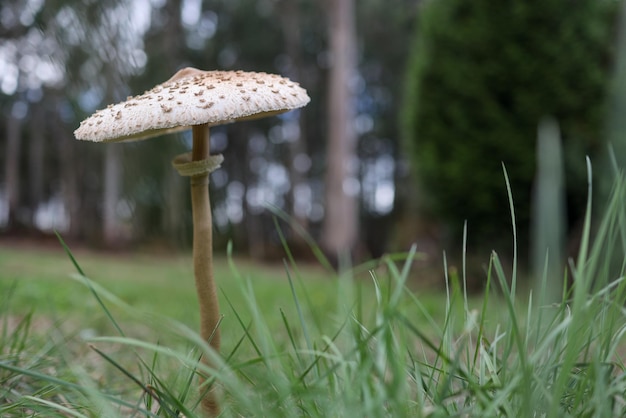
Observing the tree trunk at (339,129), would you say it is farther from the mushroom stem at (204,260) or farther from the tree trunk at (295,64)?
the mushroom stem at (204,260)

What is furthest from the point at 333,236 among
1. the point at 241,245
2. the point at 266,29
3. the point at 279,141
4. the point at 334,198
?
the point at 279,141

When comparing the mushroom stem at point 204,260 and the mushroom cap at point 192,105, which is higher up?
the mushroom cap at point 192,105

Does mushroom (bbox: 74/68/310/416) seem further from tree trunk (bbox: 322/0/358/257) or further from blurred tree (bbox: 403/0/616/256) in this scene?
tree trunk (bbox: 322/0/358/257)

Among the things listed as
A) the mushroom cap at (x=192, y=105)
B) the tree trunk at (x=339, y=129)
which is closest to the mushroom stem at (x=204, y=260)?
the mushroom cap at (x=192, y=105)

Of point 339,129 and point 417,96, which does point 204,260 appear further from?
point 339,129

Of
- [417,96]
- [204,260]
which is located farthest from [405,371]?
[417,96]
